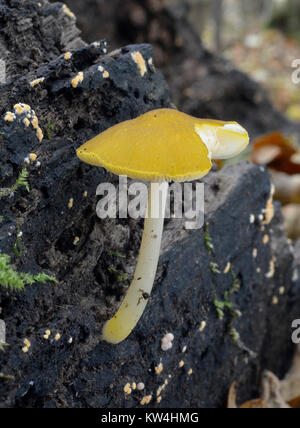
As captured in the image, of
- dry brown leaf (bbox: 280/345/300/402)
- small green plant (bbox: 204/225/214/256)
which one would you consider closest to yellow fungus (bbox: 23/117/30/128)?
small green plant (bbox: 204/225/214/256)

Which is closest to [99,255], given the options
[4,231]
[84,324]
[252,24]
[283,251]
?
[84,324]

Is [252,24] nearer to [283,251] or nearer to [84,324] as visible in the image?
[283,251]

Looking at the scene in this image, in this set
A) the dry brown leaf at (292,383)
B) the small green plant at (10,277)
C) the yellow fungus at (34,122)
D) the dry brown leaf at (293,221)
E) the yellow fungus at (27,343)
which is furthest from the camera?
the dry brown leaf at (293,221)

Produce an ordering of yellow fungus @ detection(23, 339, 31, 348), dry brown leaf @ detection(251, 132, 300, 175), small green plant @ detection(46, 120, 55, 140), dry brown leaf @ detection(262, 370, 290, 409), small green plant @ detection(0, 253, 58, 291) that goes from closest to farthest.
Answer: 1. small green plant @ detection(0, 253, 58, 291)
2. yellow fungus @ detection(23, 339, 31, 348)
3. small green plant @ detection(46, 120, 55, 140)
4. dry brown leaf @ detection(262, 370, 290, 409)
5. dry brown leaf @ detection(251, 132, 300, 175)

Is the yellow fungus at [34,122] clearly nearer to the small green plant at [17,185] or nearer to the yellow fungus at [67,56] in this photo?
the small green plant at [17,185]

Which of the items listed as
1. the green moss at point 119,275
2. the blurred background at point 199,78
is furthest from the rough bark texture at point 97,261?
the blurred background at point 199,78

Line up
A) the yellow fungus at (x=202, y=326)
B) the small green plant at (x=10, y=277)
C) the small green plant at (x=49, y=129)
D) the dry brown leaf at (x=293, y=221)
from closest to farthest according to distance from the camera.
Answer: the small green plant at (x=10, y=277) < the small green plant at (x=49, y=129) < the yellow fungus at (x=202, y=326) < the dry brown leaf at (x=293, y=221)

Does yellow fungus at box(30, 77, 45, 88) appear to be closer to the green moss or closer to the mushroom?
the mushroom

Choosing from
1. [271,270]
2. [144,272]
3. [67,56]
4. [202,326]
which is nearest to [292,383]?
[271,270]
